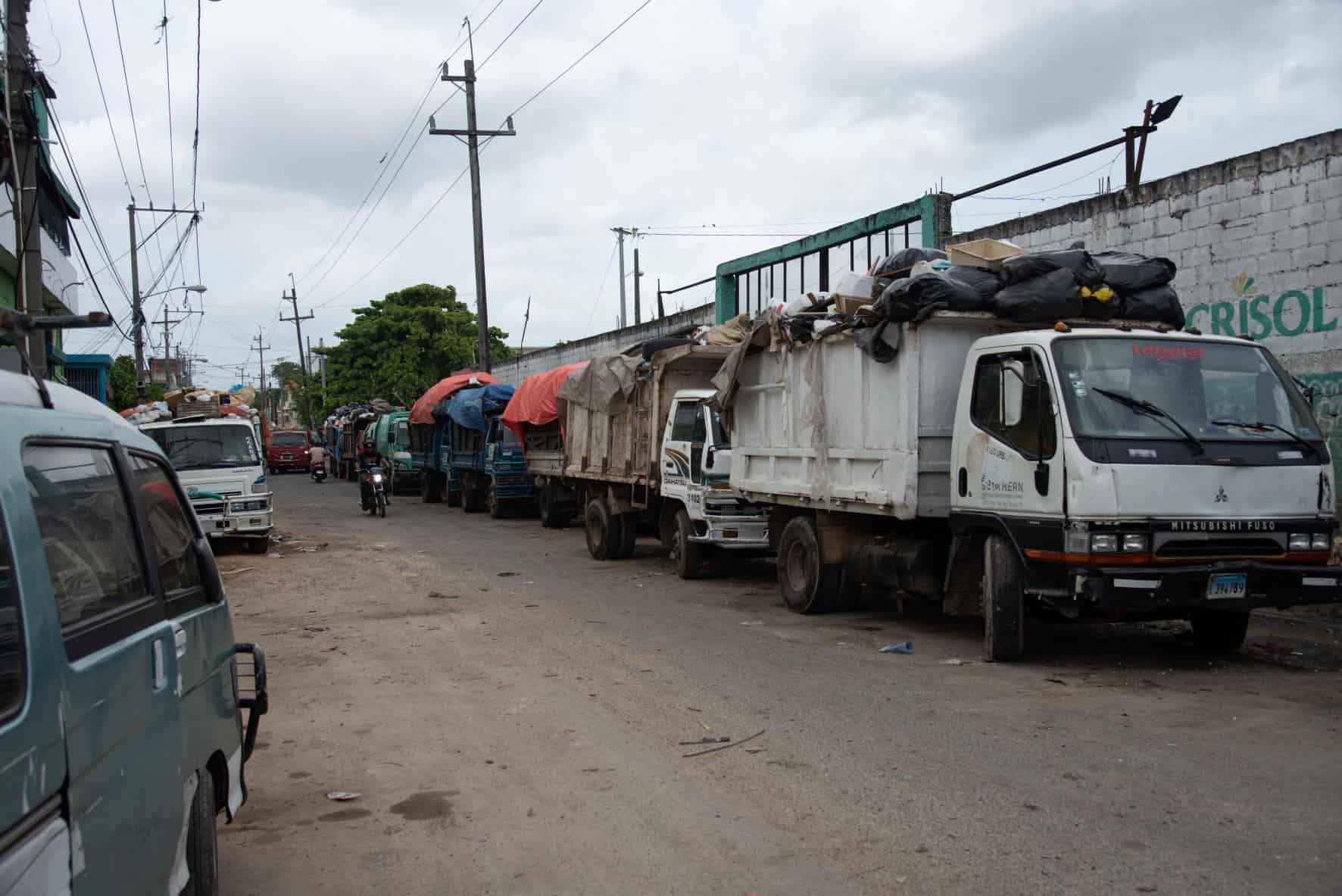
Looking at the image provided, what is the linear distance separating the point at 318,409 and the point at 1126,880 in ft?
201

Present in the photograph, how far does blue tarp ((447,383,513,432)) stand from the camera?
23.5 meters

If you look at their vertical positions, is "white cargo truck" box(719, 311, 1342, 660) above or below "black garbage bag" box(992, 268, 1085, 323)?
below

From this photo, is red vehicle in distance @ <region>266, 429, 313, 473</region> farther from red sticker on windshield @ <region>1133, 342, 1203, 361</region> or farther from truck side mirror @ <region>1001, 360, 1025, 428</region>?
red sticker on windshield @ <region>1133, 342, 1203, 361</region>

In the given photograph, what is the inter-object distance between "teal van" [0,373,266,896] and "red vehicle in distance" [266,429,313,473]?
1823 inches

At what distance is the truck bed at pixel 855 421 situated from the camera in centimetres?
878

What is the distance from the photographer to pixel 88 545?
9.58ft

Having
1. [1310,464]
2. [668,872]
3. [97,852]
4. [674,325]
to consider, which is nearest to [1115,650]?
[1310,464]

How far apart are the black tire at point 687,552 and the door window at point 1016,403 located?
17.0 feet

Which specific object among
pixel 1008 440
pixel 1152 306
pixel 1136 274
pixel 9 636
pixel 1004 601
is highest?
pixel 1136 274

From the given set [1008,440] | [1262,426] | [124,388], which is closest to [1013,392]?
[1008,440]

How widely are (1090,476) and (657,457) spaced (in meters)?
7.57

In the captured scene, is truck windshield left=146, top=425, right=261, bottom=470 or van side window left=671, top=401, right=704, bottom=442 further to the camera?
truck windshield left=146, top=425, right=261, bottom=470

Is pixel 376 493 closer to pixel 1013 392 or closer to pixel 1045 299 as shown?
pixel 1045 299

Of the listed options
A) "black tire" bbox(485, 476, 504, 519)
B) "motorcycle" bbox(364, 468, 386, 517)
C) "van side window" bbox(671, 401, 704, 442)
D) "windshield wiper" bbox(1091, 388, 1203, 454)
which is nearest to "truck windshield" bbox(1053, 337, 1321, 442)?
"windshield wiper" bbox(1091, 388, 1203, 454)
